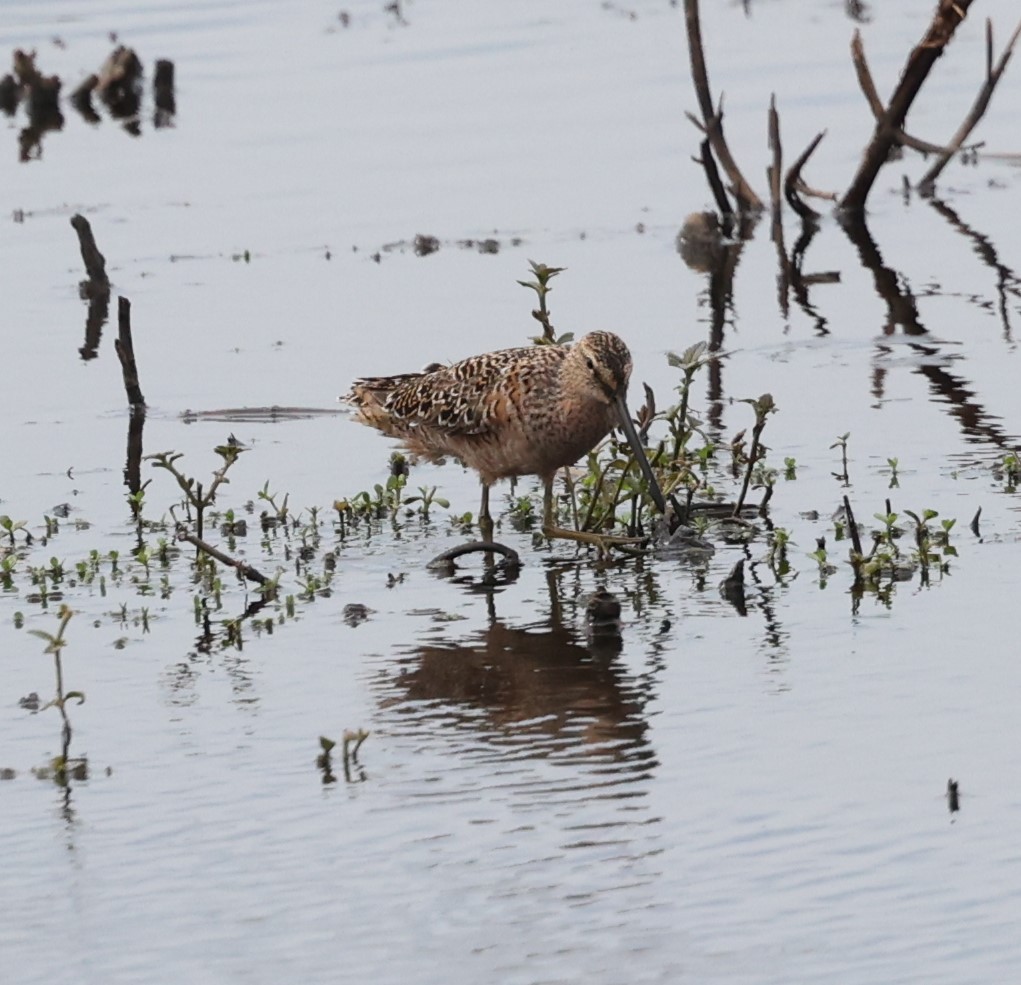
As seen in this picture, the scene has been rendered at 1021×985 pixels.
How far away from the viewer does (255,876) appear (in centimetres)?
540

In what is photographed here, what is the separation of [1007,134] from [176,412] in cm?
923

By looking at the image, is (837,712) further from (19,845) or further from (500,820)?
(19,845)

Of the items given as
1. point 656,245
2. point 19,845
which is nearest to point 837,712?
point 19,845

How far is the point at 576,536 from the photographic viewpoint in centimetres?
806

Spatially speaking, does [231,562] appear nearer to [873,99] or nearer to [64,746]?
[64,746]

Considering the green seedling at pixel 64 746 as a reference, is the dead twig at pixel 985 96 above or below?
above

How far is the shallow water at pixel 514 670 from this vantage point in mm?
5109

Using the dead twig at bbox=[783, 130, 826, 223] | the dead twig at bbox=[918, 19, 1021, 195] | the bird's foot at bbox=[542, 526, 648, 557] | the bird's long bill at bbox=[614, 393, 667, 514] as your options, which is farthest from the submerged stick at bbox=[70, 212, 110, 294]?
the bird's long bill at bbox=[614, 393, 667, 514]

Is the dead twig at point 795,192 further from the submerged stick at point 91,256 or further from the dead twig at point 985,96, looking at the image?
Result: the submerged stick at point 91,256

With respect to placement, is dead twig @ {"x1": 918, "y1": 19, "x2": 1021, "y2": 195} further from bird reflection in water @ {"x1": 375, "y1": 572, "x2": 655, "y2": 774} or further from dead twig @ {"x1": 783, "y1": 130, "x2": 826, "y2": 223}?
bird reflection in water @ {"x1": 375, "y1": 572, "x2": 655, "y2": 774}

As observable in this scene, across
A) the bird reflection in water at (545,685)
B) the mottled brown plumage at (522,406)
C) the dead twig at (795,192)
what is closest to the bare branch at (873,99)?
the dead twig at (795,192)

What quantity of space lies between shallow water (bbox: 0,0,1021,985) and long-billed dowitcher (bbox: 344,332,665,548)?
1.02ft

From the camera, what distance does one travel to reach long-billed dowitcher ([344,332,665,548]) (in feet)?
26.1

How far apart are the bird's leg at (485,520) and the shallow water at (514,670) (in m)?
0.20
